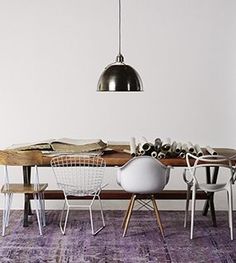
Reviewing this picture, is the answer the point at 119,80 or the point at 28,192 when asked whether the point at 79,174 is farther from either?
the point at 119,80

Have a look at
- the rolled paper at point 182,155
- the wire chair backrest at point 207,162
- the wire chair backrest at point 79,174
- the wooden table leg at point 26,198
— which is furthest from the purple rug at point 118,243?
the rolled paper at point 182,155

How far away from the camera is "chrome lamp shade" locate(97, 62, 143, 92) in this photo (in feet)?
15.2

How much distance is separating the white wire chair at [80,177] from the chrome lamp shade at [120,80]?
2.13ft

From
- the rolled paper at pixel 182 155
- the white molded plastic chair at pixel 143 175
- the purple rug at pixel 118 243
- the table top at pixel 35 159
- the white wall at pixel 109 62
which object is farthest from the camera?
the white wall at pixel 109 62

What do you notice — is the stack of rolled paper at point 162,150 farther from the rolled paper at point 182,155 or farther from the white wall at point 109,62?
the white wall at point 109,62

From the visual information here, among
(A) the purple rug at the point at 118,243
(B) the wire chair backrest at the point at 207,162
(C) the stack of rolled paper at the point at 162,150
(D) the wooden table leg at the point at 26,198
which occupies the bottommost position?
(A) the purple rug at the point at 118,243

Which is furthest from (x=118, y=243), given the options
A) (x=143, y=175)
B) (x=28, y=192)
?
(x=28, y=192)

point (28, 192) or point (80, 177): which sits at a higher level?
point (28, 192)

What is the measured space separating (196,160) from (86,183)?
1.79 m

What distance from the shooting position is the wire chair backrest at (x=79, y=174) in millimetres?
4734

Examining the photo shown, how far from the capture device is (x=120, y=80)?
463cm

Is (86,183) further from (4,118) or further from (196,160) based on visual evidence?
(196,160)

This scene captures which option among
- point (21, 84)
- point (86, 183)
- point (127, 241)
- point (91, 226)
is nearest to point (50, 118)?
point (21, 84)

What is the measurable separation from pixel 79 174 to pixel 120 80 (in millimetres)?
1969
